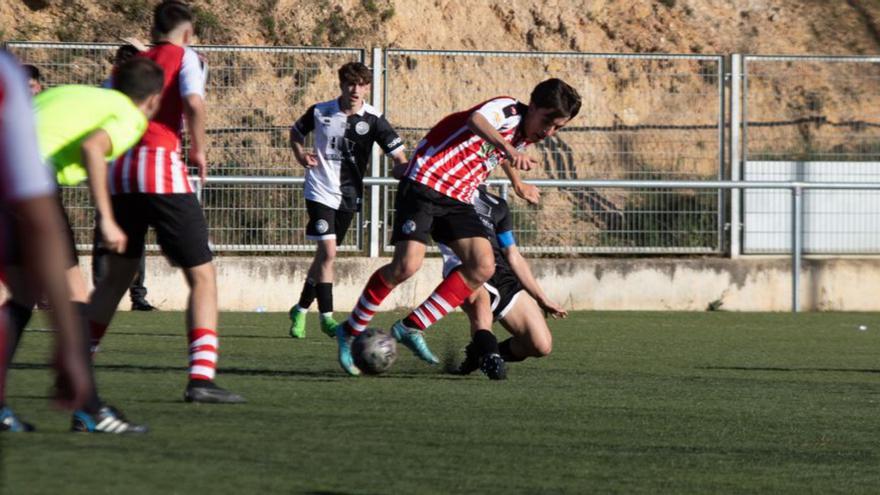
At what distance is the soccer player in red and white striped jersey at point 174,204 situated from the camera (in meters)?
6.95

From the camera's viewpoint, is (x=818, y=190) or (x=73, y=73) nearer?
(x=73, y=73)

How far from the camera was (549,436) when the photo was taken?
6.64 meters

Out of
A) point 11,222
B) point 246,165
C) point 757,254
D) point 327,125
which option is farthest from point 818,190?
point 11,222

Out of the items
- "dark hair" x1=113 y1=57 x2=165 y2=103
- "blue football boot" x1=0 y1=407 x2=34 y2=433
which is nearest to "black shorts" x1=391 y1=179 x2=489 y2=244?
"dark hair" x1=113 y1=57 x2=165 y2=103

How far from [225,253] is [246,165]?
1074 mm

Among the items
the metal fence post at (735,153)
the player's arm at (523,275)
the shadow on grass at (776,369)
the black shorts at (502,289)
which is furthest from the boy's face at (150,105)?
the metal fence post at (735,153)

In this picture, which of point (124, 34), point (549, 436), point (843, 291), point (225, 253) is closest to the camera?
point (549, 436)

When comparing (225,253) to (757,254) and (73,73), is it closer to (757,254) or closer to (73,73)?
(73,73)

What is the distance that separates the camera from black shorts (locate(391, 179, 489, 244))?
8.99 meters

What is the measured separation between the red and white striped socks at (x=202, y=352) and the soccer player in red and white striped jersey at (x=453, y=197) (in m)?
2.06

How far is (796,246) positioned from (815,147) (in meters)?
1.87

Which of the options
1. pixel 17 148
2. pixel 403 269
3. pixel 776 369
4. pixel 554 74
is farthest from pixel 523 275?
pixel 554 74

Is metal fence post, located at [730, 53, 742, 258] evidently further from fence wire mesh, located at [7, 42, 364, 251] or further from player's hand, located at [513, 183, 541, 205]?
player's hand, located at [513, 183, 541, 205]

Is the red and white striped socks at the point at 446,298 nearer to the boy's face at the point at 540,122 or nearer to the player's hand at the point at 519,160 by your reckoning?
the player's hand at the point at 519,160
